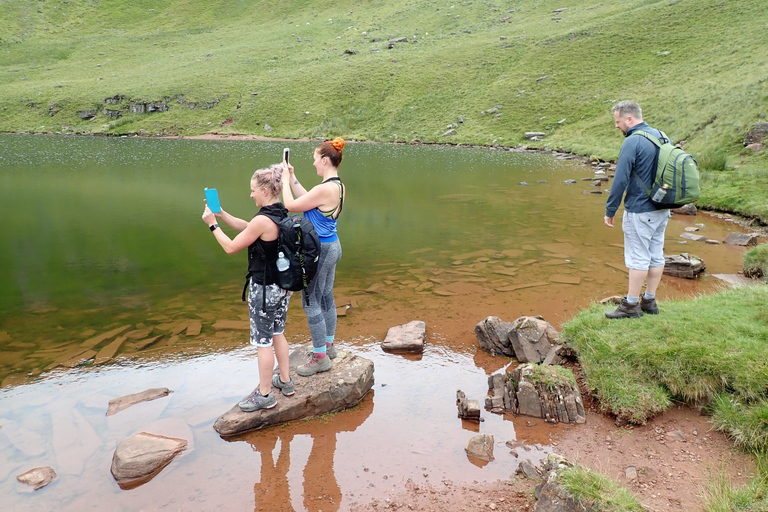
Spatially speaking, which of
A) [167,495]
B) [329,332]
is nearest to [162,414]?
[167,495]

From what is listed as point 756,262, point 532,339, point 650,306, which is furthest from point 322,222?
point 756,262

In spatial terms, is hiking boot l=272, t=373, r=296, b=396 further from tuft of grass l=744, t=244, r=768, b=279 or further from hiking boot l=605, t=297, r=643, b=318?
tuft of grass l=744, t=244, r=768, b=279

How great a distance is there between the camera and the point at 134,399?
251 inches

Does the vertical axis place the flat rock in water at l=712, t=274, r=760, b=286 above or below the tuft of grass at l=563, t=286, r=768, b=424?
below

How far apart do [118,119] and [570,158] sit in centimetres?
6281

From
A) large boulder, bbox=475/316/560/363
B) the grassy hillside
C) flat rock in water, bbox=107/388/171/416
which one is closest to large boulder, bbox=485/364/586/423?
large boulder, bbox=475/316/560/363

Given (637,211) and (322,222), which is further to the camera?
(637,211)

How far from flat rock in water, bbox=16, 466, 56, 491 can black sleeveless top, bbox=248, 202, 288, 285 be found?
2.83 metres

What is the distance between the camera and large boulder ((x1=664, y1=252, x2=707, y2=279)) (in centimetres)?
1099

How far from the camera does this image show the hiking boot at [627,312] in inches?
271

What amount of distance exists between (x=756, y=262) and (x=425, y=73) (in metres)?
66.0

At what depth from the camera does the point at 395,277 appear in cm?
1152

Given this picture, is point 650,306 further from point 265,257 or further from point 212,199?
A: point 212,199

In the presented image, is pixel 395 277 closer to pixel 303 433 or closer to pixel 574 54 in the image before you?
pixel 303 433
